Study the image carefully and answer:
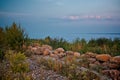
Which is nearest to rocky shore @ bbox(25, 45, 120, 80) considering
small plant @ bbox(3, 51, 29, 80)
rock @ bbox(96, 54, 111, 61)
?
rock @ bbox(96, 54, 111, 61)

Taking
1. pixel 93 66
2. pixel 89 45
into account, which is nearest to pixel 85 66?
pixel 93 66

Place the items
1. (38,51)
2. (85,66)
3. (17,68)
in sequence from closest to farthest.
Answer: (17,68) < (85,66) < (38,51)

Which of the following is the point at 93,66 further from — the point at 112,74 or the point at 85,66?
the point at 112,74

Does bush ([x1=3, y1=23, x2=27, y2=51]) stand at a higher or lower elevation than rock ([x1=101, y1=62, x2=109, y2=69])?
higher

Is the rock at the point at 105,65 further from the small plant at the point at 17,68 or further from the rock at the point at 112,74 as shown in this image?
the small plant at the point at 17,68

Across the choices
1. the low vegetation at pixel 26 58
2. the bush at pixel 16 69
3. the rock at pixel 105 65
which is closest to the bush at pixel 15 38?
the low vegetation at pixel 26 58

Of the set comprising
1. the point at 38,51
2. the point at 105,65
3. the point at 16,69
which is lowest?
the point at 105,65

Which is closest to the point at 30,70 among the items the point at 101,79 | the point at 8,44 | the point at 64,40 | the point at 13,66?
the point at 13,66

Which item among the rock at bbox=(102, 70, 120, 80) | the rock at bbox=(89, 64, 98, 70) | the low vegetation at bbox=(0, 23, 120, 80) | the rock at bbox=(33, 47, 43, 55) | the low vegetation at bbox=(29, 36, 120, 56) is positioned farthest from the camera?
the low vegetation at bbox=(29, 36, 120, 56)

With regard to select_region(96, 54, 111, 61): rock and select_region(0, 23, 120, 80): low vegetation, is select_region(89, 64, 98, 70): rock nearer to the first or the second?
select_region(0, 23, 120, 80): low vegetation

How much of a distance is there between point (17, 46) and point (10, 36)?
505 millimetres

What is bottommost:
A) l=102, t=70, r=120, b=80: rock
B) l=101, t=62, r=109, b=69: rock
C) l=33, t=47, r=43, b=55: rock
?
l=102, t=70, r=120, b=80: rock

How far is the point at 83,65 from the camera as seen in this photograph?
7.55m

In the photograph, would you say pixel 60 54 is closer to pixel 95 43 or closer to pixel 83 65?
pixel 83 65
